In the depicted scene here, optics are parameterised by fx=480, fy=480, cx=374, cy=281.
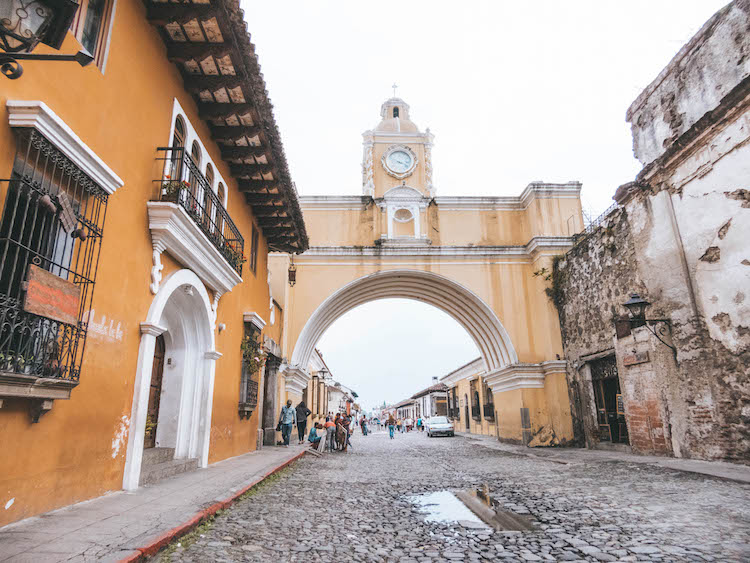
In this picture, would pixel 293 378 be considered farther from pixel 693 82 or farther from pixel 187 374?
pixel 693 82

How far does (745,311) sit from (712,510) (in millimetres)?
4388

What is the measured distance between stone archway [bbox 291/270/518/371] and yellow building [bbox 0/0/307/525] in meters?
7.80

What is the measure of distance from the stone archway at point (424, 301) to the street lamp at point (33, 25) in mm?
14282

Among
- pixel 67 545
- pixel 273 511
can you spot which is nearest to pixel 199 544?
pixel 67 545

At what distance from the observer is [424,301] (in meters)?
20.0

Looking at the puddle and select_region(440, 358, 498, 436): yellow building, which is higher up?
select_region(440, 358, 498, 436): yellow building

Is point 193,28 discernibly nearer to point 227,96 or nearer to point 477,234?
point 227,96

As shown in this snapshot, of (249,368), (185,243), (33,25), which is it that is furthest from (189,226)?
(249,368)

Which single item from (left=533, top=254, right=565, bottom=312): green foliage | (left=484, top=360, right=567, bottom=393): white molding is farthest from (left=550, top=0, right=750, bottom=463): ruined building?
(left=533, top=254, right=565, bottom=312): green foliage

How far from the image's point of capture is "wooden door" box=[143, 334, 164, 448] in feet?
23.6

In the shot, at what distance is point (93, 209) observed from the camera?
4.58 m

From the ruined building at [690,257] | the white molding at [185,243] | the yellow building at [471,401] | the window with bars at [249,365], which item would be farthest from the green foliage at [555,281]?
the white molding at [185,243]

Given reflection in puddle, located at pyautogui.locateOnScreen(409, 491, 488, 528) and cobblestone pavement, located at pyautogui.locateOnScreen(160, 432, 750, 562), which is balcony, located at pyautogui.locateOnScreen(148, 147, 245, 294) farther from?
reflection in puddle, located at pyautogui.locateOnScreen(409, 491, 488, 528)

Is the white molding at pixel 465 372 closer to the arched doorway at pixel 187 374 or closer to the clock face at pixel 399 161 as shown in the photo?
the clock face at pixel 399 161
